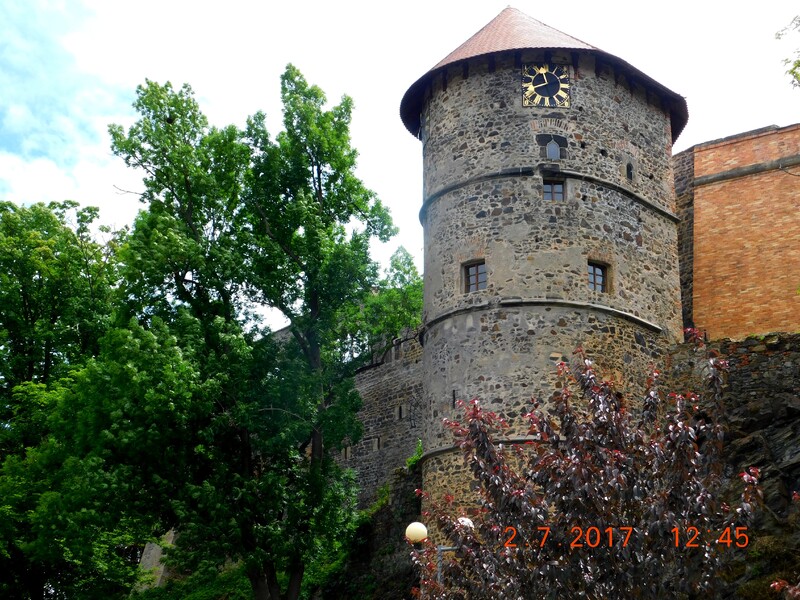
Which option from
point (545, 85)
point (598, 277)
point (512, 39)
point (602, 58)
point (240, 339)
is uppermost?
point (512, 39)

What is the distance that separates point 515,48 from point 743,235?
7.92 metres

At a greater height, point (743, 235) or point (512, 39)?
point (512, 39)

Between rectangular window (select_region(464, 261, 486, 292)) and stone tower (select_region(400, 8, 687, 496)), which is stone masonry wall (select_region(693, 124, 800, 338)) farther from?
rectangular window (select_region(464, 261, 486, 292))

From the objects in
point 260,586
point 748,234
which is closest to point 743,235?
point 748,234

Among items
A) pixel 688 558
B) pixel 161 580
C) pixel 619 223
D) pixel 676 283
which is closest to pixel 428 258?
pixel 619 223

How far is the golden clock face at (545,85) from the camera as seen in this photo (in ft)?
63.8

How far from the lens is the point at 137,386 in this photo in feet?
59.5

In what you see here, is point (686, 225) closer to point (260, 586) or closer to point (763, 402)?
point (763, 402)

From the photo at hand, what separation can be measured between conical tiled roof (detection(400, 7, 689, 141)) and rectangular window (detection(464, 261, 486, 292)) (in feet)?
13.7

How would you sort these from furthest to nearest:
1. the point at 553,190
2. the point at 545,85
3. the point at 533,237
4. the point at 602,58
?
the point at 602,58
the point at 545,85
the point at 553,190
the point at 533,237

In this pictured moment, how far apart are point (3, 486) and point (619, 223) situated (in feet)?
47.4

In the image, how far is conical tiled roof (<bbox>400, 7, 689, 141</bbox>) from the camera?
64.8 ft

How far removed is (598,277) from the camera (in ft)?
61.7

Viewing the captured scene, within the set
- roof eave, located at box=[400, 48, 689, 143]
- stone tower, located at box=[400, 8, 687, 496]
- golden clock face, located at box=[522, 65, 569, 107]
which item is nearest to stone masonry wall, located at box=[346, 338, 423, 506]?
roof eave, located at box=[400, 48, 689, 143]
